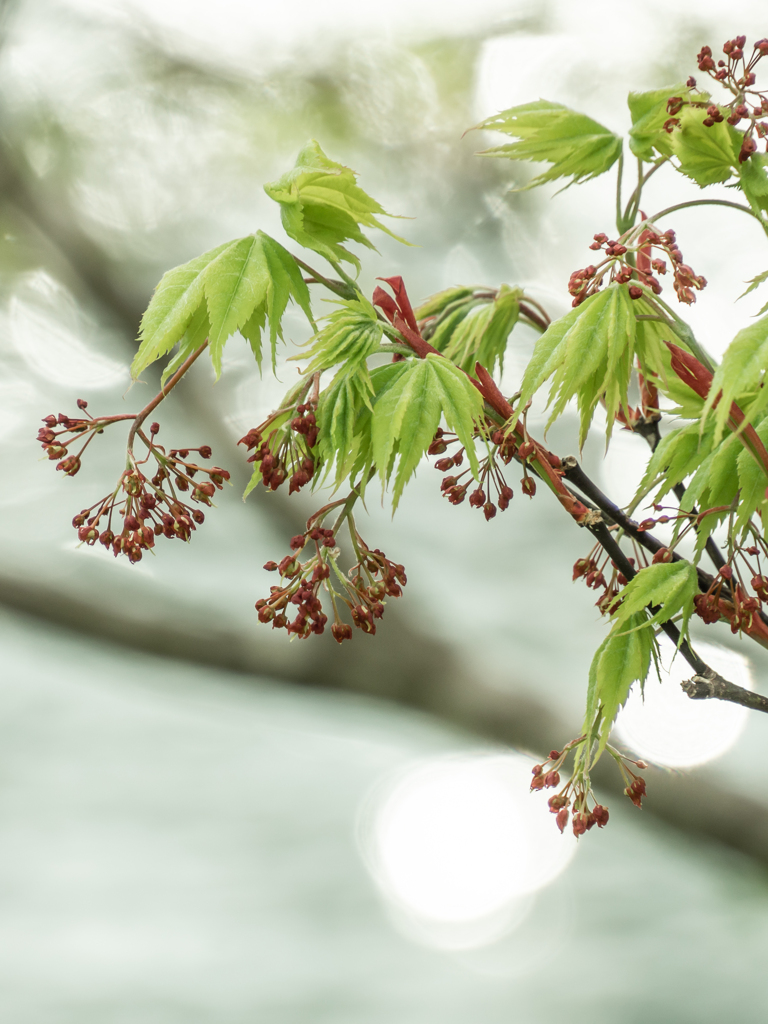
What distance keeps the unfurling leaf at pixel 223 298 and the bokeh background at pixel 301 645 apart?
564 mm

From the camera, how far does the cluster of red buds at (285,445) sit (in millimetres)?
300

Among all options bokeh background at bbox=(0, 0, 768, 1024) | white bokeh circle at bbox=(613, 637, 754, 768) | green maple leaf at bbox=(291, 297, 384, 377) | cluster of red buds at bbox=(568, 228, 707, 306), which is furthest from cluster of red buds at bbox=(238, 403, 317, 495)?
white bokeh circle at bbox=(613, 637, 754, 768)

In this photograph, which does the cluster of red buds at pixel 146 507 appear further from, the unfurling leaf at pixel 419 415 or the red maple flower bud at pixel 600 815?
the red maple flower bud at pixel 600 815

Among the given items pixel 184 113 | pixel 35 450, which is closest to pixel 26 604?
pixel 35 450

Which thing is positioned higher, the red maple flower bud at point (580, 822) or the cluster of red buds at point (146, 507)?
the cluster of red buds at point (146, 507)

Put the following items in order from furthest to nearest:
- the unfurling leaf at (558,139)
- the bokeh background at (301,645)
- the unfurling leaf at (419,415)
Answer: the bokeh background at (301,645)
the unfurling leaf at (558,139)
the unfurling leaf at (419,415)

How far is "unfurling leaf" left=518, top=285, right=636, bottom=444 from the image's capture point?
0.31m

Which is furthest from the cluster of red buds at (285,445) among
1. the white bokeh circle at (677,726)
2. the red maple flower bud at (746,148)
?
the white bokeh circle at (677,726)

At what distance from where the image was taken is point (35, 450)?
1204 mm

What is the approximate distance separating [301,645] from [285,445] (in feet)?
2.77

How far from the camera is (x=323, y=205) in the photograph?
328 mm

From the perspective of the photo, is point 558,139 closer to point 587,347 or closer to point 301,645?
point 587,347

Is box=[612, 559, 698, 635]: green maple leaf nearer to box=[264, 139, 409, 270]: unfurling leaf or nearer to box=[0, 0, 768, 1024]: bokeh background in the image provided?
box=[264, 139, 409, 270]: unfurling leaf

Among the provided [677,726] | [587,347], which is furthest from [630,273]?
[677,726]
